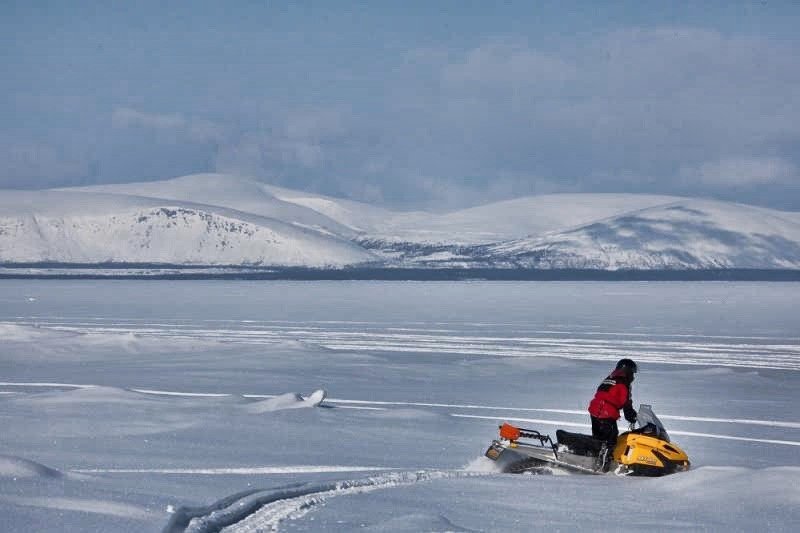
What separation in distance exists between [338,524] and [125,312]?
44.1 meters

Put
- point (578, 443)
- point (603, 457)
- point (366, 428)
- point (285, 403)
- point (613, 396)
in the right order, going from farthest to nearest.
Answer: point (285, 403) < point (366, 428) < point (578, 443) < point (603, 457) < point (613, 396)

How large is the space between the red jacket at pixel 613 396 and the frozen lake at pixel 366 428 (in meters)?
0.65

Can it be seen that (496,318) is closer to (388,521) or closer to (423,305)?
(423,305)

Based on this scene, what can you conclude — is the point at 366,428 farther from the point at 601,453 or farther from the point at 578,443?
the point at 601,453

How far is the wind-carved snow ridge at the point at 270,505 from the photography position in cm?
794

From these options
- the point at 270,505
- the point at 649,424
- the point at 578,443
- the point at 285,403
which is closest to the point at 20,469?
the point at 270,505

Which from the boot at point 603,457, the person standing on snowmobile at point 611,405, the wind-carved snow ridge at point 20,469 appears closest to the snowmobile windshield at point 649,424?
the person standing on snowmobile at point 611,405

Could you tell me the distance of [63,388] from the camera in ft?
66.2

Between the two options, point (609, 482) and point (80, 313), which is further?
point (80, 313)

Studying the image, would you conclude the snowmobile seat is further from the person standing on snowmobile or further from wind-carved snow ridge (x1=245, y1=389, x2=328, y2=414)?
wind-carved snow ridge (x1=245, y1=389, x2=328, y2=414)

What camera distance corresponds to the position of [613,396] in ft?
36.7

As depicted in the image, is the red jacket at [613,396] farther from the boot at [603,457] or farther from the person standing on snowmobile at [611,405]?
the boot at [603,457]

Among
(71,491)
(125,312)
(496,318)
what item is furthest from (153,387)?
(125,312)

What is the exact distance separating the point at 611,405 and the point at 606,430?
27 centimetres
